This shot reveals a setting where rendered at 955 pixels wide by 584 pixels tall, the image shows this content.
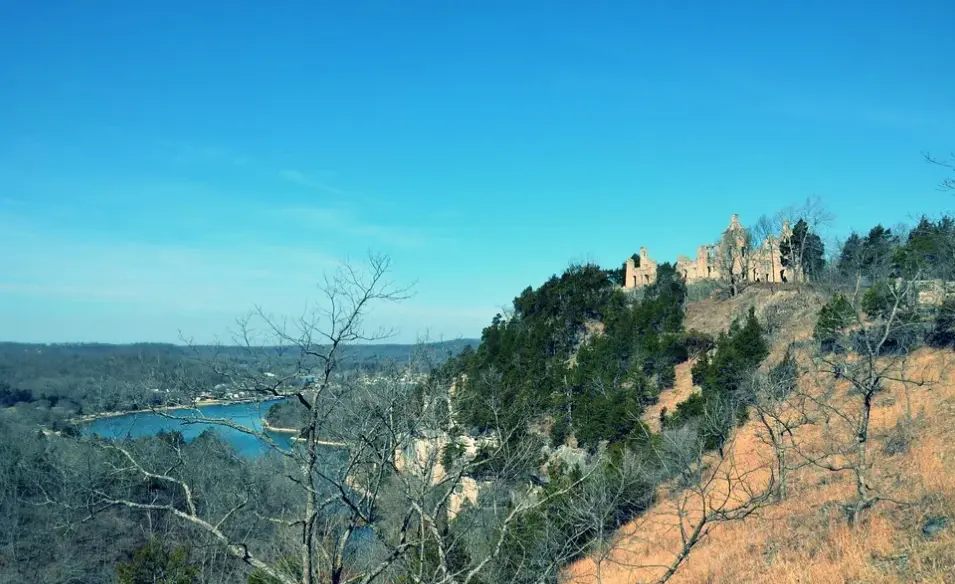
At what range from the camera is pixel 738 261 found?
172 feet

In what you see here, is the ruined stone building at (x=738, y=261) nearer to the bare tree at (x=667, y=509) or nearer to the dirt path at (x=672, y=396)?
the dirt path at (x=672, y=396)

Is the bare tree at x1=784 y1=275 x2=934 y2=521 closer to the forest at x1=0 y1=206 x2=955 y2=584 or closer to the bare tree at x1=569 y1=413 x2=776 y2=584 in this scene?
the forest at x1=0 y1=206 x2=955 y2=584

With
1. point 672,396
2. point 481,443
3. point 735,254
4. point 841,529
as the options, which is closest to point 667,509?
point 481,443

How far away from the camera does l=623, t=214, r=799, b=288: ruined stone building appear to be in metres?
49.8

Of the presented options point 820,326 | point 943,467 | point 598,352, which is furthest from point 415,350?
point 598,352

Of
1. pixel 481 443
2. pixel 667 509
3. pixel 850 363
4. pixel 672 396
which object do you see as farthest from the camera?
pixel 672 396

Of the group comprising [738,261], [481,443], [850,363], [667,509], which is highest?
[738,261]

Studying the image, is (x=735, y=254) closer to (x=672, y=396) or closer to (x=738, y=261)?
(x=738, y=261)

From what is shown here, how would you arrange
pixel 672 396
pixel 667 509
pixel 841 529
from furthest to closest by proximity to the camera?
pixel 672 396
pixel 667 509
pixel 841 529

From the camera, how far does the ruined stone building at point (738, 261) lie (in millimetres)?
49781

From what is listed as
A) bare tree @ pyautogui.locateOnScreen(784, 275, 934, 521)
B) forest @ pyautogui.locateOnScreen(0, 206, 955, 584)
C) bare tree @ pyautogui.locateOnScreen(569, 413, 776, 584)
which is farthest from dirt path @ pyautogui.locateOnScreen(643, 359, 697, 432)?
bare tree @ pyautogui.locateOnScreen(569, 413, 776, 584)

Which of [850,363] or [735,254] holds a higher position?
[735,254]

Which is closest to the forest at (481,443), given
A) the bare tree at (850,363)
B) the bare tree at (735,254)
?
the bare tree at (850,363)

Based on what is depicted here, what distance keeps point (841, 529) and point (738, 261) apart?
45.2 m
